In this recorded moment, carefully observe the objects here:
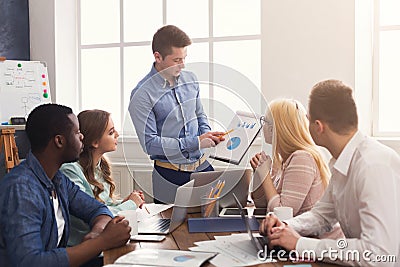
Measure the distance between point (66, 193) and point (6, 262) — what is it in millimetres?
390

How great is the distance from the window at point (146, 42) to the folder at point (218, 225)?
1.92 m

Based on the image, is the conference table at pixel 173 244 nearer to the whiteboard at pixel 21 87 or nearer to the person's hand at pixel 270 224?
the person's hand at pixel 270 224

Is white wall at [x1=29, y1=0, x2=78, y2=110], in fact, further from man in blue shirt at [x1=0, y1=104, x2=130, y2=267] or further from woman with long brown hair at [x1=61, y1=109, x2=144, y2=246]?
man in blue shirt at [x1=0, y1=104, x2=130, y2=267]

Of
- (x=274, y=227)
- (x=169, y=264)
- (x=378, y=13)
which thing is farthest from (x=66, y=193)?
(x=378, y=13)

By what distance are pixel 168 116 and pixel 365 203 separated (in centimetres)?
155

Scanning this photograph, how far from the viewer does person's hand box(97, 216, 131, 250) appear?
187 centimetres

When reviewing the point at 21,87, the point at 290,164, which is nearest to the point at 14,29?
the point at 21,87

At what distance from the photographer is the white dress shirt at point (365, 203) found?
1494 mm

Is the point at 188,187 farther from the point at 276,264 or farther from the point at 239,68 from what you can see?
the point at 239,68

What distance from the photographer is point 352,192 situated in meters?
1.66

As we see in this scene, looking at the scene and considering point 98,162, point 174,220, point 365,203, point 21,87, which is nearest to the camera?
point 365,203

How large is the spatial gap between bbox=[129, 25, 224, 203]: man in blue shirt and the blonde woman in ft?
1.35

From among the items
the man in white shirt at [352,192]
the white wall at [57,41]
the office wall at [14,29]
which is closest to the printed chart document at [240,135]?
the man in white shirt at [352,192]

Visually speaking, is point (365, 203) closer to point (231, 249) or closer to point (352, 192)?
point (352, 192)
